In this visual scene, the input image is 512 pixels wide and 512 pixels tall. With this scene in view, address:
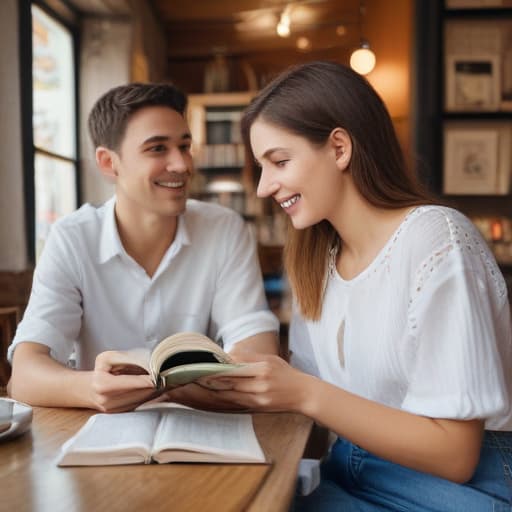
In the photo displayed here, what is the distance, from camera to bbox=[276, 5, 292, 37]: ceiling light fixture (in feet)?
19.2

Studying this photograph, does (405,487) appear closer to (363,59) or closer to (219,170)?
(363,59)

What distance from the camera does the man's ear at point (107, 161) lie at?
6.61ft

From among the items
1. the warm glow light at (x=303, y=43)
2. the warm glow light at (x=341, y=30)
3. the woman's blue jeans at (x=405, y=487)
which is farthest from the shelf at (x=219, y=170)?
the woman's blue jeans at (x=405, y=487)

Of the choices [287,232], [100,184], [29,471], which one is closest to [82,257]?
[287,232]

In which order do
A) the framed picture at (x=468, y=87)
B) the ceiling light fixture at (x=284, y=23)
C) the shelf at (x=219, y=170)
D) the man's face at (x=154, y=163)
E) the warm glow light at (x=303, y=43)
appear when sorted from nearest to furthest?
1. the man's face at (x=154, y=163)
2. the framed picture at (x=468, y=87)
3. the ceiling light fixture at (x=284, y=23)
4. the shelf at (x=219, y=170)
5. the warm glow light at (x=303, y=43)

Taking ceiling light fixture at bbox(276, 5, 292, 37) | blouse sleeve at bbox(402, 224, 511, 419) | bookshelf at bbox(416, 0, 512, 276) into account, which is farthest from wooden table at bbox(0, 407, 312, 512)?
ceiling light fixture at bbox(276, 5, 292, 37)

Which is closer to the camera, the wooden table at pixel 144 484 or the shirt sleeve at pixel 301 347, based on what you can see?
the wooden table at pixel 144 484

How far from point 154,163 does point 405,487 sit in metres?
1.12

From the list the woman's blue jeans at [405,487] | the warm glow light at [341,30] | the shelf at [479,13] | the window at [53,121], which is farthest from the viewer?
the warm glow light at [341,30]

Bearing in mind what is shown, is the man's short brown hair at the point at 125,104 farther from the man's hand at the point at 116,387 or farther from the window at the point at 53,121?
the window at the point at 53,121

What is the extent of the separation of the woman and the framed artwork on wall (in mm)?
3032

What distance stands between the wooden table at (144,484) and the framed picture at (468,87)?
11.8 ft

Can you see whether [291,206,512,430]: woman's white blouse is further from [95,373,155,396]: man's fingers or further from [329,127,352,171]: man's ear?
[95,373,155,396]: man's fingers

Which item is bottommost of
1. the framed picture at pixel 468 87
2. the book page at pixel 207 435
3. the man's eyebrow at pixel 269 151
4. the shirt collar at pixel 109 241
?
the book page at pixel 207 435
